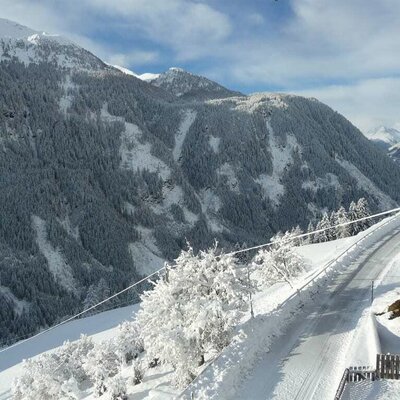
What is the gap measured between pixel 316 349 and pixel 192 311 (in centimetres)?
760

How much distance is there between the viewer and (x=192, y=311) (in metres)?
28.7

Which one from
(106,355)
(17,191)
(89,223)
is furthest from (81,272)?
(106,355)

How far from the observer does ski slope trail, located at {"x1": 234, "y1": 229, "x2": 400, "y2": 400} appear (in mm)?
24219

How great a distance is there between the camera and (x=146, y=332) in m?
30.0

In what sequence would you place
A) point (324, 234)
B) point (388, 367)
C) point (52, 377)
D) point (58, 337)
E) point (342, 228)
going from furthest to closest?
point (324, 234) → point (342, 228) → point (58, 337) → point (52, 377) → point (388, 367)

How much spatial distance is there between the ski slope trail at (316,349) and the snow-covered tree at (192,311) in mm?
3310

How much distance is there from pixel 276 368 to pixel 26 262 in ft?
486

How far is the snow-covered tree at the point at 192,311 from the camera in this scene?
1091 inches

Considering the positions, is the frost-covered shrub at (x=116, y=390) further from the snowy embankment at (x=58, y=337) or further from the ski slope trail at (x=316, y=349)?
the snowy embankment at (x=58, y=337)

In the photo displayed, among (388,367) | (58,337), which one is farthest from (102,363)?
(58,337)

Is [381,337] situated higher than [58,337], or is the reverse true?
[381,337]

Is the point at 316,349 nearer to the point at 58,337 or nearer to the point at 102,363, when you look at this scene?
the point at 102,363

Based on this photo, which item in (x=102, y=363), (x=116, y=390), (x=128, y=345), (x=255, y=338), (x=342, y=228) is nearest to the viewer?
(x=255, y=338)

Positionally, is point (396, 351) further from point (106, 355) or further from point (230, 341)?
point (106, 355)
